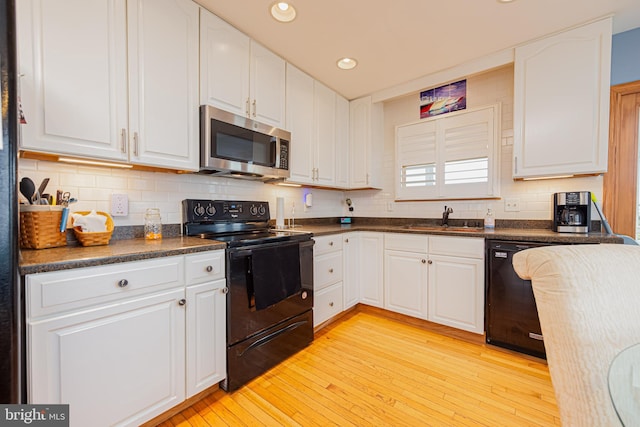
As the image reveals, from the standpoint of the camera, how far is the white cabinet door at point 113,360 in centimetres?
100

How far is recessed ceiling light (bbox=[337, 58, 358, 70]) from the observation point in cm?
243

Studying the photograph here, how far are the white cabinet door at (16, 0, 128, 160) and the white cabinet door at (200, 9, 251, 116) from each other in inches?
18.1

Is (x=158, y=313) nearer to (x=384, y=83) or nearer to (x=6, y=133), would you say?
(x=6, y=133)

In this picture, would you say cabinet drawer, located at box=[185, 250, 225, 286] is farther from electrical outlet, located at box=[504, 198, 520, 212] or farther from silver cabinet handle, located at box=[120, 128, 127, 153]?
electrical outlet, located at box=[504, 198, 520, 212]

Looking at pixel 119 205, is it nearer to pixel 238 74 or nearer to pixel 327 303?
pixel 238 74

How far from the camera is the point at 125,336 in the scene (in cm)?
119

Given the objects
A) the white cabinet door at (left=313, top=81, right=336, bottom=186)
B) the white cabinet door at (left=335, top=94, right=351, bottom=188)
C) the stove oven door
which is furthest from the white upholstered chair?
the white cabinet door at (left=335, top=94, right=351, bottom=188)

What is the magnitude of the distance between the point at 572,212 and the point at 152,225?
3081mm

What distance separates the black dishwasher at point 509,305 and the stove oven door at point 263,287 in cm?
150

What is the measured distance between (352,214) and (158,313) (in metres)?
2.70

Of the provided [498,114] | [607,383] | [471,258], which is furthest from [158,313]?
[498,114]

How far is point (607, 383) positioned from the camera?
0.59 m

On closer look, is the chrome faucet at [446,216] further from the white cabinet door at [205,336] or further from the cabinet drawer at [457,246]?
the white cabinet door at [205,336]

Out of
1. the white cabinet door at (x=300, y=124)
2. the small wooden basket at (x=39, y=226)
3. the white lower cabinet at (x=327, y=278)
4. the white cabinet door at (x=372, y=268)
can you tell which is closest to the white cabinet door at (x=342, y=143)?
the white cabinet door at (x=300, y=124)
